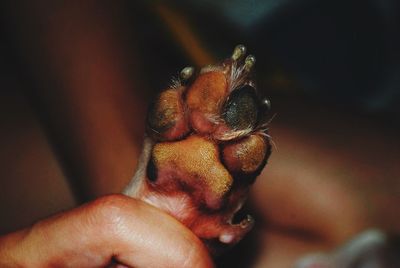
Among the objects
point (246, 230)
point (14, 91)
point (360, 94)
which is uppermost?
point (14, 91)

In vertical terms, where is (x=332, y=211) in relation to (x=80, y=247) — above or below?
below

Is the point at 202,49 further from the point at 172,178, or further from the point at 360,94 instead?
the point at 172,178

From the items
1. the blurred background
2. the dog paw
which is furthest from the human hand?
the blurred background

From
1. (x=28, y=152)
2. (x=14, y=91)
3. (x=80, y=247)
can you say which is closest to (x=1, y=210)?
(x=28, y=152)

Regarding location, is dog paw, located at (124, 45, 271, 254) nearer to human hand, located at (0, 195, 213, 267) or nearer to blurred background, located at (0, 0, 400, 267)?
human hand, located at (0, 195, 213, 267)

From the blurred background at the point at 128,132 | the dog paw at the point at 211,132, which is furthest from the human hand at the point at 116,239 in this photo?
the blurred background at the point at 128,132

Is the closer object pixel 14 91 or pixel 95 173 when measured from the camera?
pixel 95 173

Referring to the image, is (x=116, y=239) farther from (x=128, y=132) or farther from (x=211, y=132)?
(x=128, y=132)

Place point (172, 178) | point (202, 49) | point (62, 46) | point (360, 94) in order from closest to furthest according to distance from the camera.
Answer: point (172, 178) → point (62, 46) → point (202, 49) → point (360, 94)
